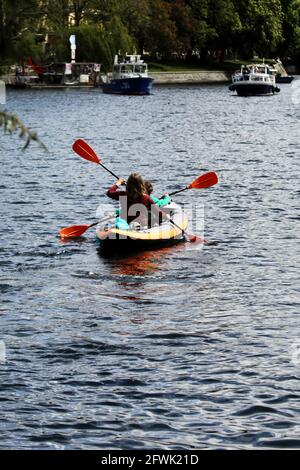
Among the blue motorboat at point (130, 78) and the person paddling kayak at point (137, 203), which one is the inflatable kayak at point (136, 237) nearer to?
the person paddling kayak at point (137, 203)

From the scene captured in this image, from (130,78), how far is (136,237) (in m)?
74.0

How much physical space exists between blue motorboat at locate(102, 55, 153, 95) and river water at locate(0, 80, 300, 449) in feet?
196

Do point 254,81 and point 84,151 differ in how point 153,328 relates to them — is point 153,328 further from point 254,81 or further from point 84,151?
point 254,81

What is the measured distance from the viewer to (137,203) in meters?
21.4

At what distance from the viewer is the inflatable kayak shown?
21234 millimetres

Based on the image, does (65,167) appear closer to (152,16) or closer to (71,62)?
(71,62)

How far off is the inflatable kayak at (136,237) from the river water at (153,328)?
24cm

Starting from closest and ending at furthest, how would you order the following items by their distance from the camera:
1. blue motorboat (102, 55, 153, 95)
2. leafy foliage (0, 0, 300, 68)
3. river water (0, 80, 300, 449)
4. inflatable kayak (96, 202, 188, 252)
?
river water (0, 80, 300, 449), inflatable kayak (96, 202, 188, 252), blue motorboat (102, 55, 153, 95), leafy foliage (0, 0, 300, 68)

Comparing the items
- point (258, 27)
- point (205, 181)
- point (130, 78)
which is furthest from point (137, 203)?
point (258, 27)

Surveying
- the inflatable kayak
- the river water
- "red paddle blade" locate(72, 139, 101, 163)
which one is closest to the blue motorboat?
the river water

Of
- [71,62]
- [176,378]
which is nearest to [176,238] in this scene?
[176,378]

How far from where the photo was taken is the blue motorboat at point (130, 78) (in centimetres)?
9412

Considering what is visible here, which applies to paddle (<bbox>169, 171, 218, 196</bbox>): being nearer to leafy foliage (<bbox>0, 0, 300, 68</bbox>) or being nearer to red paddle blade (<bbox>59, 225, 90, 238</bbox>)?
red paddle blade (<bbox>59, 225, 90, 238</bbox>)
